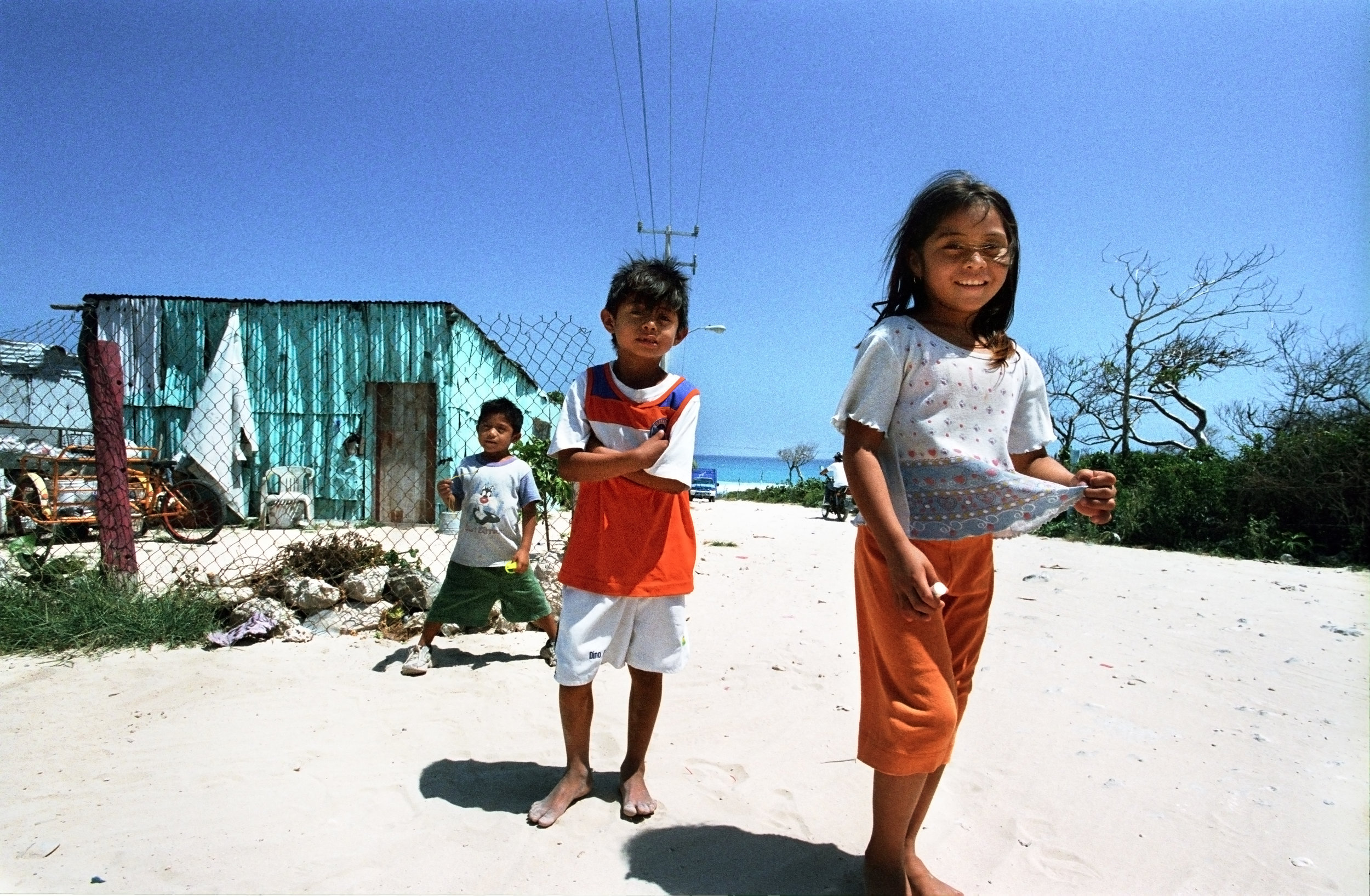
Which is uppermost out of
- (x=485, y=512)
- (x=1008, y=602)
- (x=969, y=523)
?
(x=969, y=523)

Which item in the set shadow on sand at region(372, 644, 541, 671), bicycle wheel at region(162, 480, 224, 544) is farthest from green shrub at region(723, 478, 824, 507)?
shadow on sand at region(372, 644, 541, 671)

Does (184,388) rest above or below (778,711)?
above

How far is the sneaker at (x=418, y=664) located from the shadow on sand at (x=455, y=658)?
11 cm

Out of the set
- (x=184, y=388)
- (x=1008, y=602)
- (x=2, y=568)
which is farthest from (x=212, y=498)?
(x=1008, y=602)

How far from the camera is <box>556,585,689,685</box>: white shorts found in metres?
2.15

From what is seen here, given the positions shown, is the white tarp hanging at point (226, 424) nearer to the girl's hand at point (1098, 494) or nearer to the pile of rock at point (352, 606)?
the pile of rock at point (352, 606)

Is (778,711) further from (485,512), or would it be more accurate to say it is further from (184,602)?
(184,602)

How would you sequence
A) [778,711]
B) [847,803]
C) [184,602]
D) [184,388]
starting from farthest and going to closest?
[184,388] → [184,602] → [778,711] → [847,803]

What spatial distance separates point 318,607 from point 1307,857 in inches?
173

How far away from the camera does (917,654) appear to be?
5.30 feet

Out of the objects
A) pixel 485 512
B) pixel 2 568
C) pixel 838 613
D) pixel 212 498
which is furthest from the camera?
pixel 212 498

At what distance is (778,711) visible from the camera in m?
3.09

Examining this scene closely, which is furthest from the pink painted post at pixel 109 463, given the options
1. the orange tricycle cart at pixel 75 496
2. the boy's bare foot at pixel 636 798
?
the orange tricycle cart at pixel 75 496

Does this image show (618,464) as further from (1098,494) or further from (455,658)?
(455,658)
